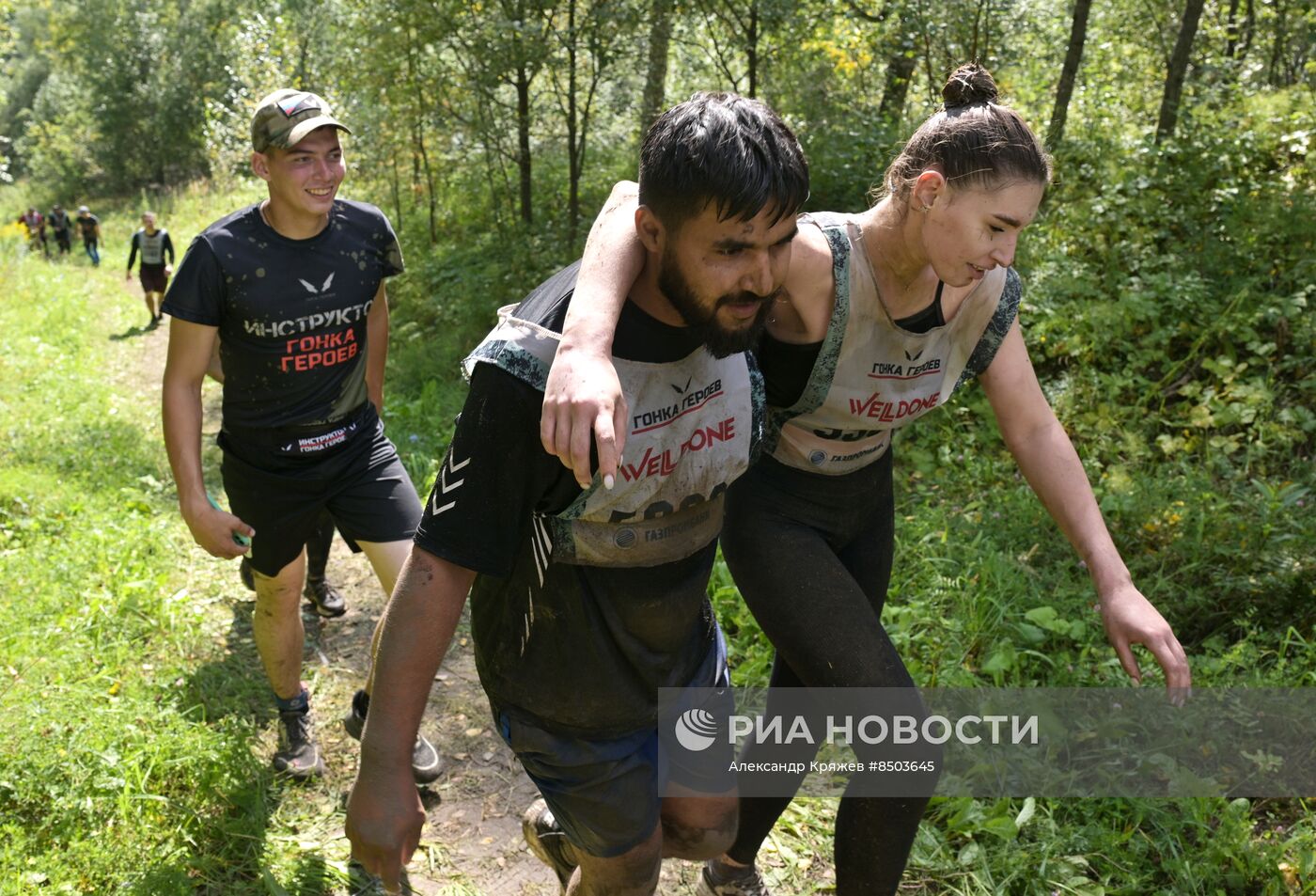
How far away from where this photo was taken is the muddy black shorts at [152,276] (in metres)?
14.0

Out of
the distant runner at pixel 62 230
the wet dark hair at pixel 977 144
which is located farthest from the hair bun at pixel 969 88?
the distant runner at pixel 62 230

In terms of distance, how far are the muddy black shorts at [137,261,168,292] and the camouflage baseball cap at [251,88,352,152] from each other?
39.9ft

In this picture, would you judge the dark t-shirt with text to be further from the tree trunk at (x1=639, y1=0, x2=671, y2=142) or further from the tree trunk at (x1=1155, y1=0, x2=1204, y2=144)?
the tree trunk at (x1=639, y1=0, x2=671, y2=142)

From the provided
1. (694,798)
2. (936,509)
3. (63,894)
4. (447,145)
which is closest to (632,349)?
(694,798)

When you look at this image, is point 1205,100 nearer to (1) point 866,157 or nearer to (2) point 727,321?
(1) point 866,157

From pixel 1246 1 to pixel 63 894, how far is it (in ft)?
47.6

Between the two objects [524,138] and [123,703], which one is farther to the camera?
[524,138]

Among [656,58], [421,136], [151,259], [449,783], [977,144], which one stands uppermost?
[977,144]

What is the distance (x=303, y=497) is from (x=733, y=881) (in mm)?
1965

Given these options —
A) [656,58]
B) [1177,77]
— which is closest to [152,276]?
[656,58]

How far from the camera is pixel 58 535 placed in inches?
224

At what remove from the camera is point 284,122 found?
10.8 ft

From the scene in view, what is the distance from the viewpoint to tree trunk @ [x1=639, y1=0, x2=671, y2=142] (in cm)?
913

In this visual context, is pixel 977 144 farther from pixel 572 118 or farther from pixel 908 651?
pixel 572 118
